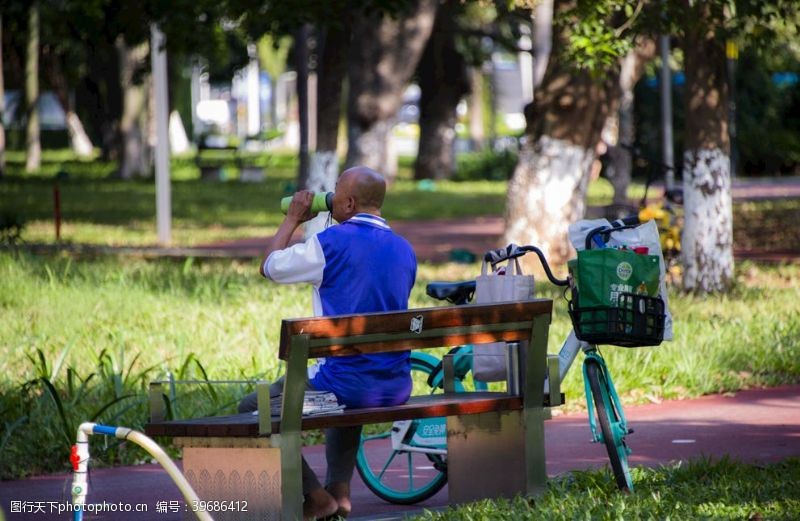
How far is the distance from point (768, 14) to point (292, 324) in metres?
7.99

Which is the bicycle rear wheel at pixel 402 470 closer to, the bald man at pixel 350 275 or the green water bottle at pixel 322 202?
the bald man at pixel 350 275

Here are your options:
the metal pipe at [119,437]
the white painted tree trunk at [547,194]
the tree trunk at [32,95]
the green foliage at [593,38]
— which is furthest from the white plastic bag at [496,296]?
the tree trunk at [32,95]

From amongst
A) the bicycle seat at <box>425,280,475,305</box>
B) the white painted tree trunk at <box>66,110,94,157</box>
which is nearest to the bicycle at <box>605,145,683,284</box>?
the bicycle seat at <box>425,280,475,305</box>

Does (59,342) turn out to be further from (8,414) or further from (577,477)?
(577,477)

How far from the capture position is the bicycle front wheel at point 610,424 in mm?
6270

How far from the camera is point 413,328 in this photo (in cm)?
564

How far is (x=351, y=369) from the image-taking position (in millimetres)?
5707

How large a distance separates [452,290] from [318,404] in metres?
1.23

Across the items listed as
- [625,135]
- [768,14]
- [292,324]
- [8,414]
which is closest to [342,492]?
[292,324]

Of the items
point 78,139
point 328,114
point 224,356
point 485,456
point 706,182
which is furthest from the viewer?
point 78,139

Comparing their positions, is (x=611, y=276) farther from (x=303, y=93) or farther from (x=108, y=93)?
(x=108, y=93)

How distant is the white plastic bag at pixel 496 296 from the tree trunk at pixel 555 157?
8.34 m

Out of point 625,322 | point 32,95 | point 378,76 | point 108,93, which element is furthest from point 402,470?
point 108,93

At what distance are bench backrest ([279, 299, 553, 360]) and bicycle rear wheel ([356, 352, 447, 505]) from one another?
35.6 inches
